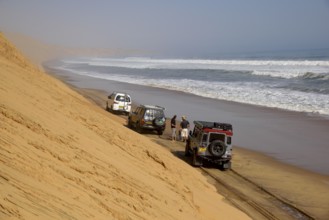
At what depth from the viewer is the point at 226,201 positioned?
42.1 feet

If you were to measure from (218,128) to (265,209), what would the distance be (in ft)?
17.0

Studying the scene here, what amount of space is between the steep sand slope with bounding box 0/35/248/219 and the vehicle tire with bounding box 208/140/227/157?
4.70 meters

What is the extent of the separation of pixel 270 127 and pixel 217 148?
10432 millimetres


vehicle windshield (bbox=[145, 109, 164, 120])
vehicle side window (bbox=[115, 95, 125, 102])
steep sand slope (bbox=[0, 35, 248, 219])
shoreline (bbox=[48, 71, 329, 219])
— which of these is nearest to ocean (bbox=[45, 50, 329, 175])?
shoreline (bbox=[48, 71, 329, 219])

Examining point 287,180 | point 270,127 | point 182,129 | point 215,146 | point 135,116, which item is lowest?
point 287,180

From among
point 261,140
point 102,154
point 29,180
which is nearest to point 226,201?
point 102,154

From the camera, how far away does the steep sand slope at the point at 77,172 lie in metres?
5.95

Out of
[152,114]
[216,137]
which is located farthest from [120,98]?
[216,137]

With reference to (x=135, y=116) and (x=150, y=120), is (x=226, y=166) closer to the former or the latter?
(x=150, y=120)

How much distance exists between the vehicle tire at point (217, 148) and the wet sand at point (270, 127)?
11.9ft

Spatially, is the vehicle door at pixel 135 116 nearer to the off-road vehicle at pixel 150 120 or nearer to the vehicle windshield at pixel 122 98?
the off-road vehicle at pixel 150 120

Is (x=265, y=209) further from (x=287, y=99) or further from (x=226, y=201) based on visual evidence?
(x=287, y=99)

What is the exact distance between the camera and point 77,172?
24.4 ft

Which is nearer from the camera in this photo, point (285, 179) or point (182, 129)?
point (285, 179)
